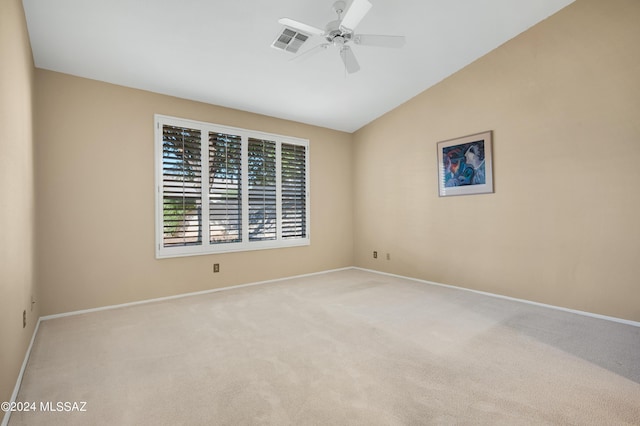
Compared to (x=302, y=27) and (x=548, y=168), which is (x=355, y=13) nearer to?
(x=302, y=27)

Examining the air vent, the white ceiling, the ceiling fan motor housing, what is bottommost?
the air vent

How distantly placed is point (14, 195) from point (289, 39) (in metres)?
2.40

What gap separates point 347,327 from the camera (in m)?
2.90

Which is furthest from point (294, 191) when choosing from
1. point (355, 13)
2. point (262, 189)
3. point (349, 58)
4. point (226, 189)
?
point (355, 13)

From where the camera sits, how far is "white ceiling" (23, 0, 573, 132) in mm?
2713

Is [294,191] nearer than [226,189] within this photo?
No

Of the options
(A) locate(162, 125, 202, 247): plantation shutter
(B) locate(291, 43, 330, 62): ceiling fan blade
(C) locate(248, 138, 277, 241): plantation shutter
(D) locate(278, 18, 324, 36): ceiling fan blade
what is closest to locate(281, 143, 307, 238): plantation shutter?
(C) locate(248, 138, 277, 241): plantation shutter

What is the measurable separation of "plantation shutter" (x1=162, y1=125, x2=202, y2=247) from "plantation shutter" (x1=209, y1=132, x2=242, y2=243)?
0.18 metres

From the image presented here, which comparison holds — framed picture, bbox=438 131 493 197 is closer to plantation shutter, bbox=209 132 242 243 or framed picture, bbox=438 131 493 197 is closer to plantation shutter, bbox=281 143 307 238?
plantation shutter, bbox=281 143 307 238

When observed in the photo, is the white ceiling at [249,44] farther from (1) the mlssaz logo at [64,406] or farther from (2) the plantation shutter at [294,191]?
(1) the mlssaz logo at [64,406]

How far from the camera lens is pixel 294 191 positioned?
5.17m

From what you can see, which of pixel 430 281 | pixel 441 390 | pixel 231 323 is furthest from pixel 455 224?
pixel 231 323

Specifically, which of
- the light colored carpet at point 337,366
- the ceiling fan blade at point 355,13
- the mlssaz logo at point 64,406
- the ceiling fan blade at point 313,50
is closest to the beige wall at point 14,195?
the mlssaz logo at point 64,406

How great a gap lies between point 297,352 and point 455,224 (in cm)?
304
